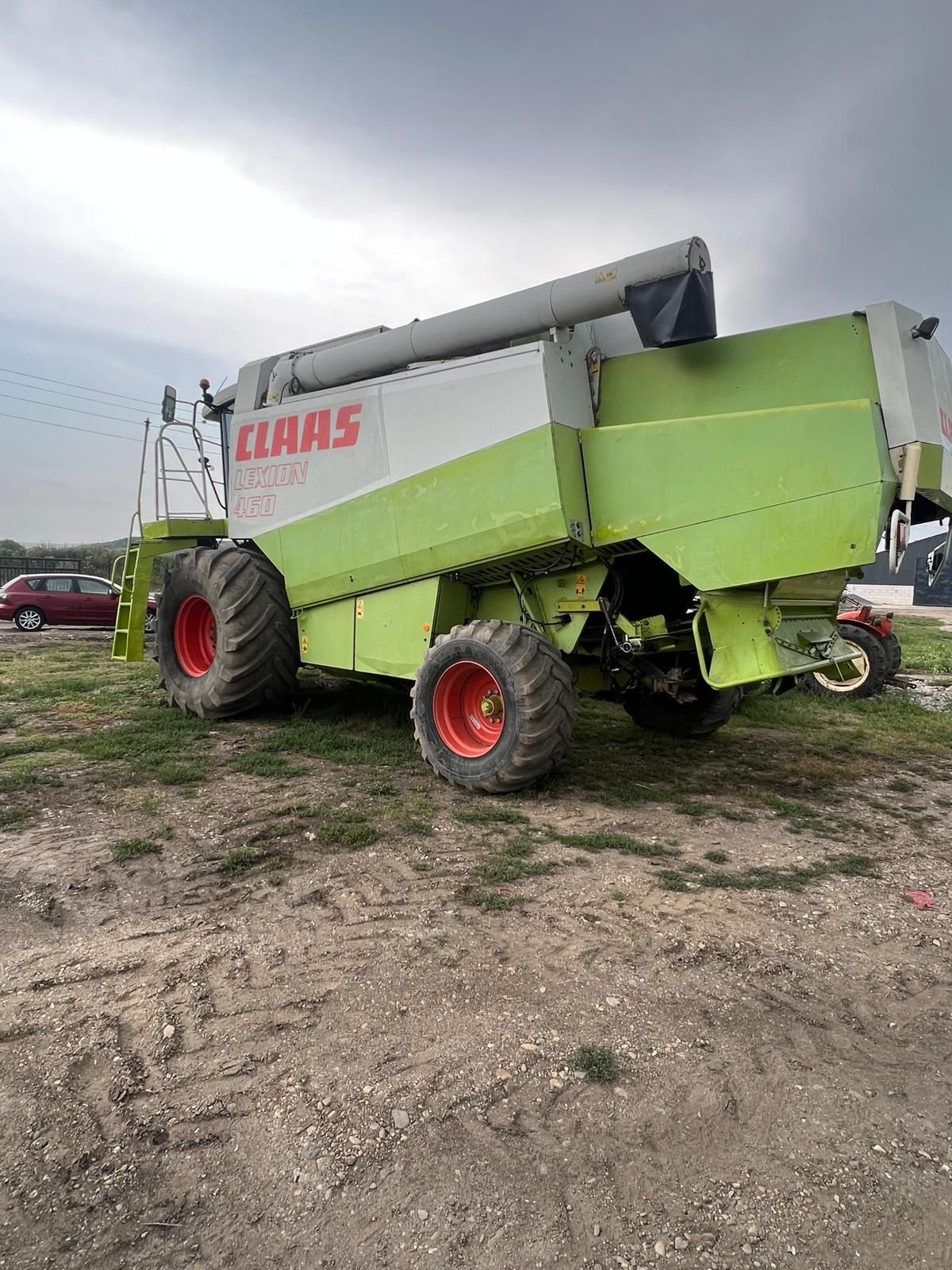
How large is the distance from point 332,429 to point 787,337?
12.0ft

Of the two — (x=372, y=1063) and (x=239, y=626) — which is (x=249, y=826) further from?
(x=239, y=626)

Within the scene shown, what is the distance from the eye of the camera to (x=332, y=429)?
6.69 m

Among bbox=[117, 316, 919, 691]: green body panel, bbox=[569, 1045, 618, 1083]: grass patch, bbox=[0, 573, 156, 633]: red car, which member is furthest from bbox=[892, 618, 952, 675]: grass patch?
bbox=[0, 573, 156, 633]: red car

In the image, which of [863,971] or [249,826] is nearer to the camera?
[863,971]

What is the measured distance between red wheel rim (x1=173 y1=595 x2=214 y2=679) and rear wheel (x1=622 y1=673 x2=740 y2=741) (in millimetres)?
4351

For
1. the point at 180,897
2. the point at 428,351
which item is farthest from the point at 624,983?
the point at 428,351

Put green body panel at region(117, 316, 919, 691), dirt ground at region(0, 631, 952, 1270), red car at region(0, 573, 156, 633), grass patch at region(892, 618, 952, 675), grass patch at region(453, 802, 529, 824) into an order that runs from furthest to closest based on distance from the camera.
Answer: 1. red car at region(0, 573, 156, 633)
2. grass patch at region(892, 618, 952, 675)
3. grass patch at region(453, 802, 529, 824)
4. green body panel at region(117, 316, 919, 691)
5. dirt ground at region(0, 631, 952, 1270)

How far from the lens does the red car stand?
687 inches

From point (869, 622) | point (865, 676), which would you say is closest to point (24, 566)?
point (869, 622)

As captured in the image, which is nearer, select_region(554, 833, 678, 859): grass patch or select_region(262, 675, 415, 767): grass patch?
select_region(554, 833, 678, 859): grass patch

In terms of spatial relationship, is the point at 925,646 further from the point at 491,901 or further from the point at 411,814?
the point at 491,901

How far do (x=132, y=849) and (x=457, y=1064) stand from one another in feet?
8.06

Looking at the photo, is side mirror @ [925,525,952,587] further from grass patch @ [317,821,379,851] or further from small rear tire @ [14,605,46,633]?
small rear tire @ [14,605,46,633]

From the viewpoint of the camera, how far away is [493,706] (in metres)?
5.75
